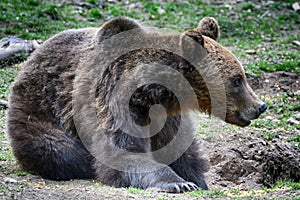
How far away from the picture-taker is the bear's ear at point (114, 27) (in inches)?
257

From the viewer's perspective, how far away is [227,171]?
7.34 meters

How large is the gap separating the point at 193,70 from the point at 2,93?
3835 mm

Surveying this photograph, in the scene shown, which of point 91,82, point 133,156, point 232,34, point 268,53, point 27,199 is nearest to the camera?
point 27,199

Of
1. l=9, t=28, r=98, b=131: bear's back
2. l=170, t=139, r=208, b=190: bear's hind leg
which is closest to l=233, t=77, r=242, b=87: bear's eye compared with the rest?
l=170, t=139, r=208, b=190: bear's hind leg

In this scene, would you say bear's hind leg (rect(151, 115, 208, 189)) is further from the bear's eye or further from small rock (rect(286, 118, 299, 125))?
small rock (rect(286, 118, 299, 125))

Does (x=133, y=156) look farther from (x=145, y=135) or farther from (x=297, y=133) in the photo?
(x=297, y=133)

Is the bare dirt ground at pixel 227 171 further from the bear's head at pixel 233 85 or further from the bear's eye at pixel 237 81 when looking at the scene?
the bear's eye at pixel 237 81

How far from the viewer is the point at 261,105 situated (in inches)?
247

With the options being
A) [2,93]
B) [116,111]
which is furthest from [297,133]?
[2,93]

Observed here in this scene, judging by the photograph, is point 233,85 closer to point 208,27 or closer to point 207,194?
point 208,27

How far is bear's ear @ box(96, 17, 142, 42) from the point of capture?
6.54m

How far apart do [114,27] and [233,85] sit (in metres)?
1.50

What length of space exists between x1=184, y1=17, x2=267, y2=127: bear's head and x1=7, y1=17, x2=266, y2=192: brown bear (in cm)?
1

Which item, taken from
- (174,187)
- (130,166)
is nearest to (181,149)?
(130,166)
